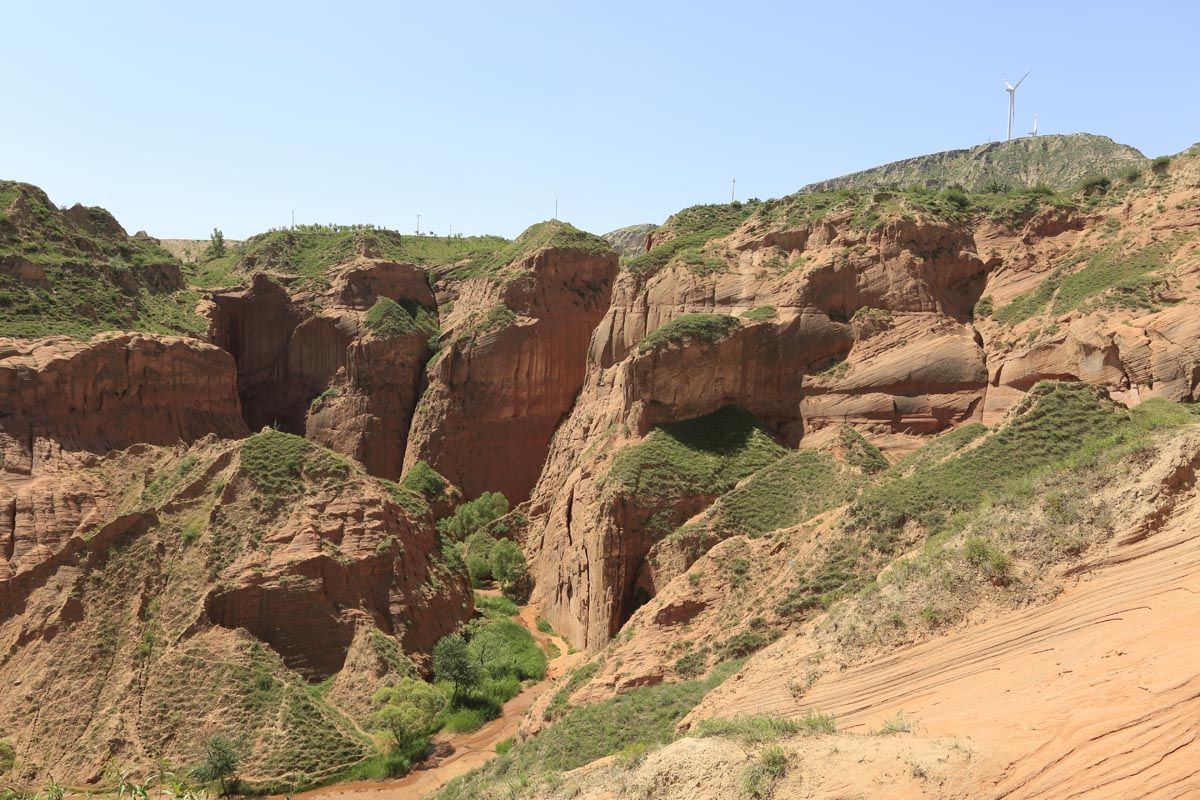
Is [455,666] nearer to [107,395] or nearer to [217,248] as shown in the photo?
[107,395]

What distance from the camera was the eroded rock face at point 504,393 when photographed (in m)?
57.2

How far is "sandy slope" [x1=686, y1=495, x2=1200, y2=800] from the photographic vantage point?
11.5 meters

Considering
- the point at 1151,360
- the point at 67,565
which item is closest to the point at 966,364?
the point at 1151,360

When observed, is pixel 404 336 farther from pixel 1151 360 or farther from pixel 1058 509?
pixel 1058 509

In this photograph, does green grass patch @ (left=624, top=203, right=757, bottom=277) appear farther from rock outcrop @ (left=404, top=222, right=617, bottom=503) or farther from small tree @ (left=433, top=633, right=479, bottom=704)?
small tree @ (left=433, top=633, right=479, bottom=704)

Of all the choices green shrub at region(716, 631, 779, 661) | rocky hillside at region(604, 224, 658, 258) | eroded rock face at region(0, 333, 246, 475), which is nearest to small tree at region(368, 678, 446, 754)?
green shrub at region(716, 631, 779, 661)

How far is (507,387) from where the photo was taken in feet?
188

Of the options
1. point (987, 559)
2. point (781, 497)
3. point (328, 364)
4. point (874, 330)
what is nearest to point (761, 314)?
point (874, 330)

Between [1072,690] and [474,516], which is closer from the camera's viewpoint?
[1072,690]

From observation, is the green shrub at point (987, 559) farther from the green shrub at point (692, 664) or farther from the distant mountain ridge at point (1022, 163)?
the distant mountain ridge at point (1022, 163)

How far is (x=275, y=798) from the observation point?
1159 inches

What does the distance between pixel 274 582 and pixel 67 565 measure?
327 inches

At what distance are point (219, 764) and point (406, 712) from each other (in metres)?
5.81

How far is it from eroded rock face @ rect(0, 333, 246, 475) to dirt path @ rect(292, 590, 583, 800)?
19.9 metres
